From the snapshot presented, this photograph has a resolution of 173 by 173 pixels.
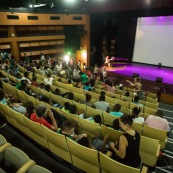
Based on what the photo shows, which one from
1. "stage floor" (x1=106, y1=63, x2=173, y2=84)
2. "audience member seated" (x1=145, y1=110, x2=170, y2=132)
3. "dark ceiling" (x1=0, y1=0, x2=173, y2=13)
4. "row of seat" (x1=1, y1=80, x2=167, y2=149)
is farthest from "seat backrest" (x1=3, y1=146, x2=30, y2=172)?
"stage floor" (x1=106, y1=63, x2=173, y2=84)

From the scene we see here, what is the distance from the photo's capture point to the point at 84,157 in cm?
239

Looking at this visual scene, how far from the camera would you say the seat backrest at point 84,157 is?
2270mm

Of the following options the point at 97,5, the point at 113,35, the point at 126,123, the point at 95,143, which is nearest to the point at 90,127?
the point at 95,143

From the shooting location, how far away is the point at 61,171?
2537 millimetres

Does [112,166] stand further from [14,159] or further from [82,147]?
[14,159]

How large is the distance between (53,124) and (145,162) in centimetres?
176

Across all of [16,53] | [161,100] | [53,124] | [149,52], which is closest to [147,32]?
[149,52]

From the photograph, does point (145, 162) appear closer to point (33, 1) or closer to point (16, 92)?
point (16, 92)

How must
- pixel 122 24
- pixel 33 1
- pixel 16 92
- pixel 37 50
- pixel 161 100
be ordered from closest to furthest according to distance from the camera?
pixel 16 92 < pixel 33 1 < pixel 161 100 < pixel 37 50 < pixel 122 24

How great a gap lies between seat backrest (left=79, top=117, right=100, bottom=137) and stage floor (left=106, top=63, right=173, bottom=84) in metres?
7.93

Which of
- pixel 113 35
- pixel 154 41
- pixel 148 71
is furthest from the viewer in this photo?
pixel 113 35

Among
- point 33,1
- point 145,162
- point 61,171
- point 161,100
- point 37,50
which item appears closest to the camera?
point 61,171

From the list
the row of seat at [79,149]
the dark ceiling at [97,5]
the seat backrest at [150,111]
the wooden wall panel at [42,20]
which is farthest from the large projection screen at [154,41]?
the row of seat at [79,149]

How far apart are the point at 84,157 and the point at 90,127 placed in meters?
0.98
